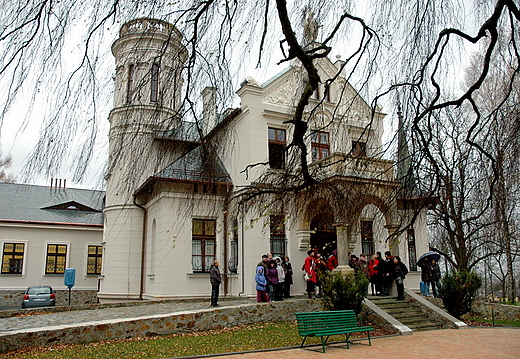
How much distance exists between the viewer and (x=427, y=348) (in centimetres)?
1021

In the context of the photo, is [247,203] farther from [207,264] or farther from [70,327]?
[207,264]

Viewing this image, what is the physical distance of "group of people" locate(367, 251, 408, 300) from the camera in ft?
51.2

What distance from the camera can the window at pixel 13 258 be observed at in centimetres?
2764

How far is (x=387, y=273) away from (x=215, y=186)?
39.0 feet

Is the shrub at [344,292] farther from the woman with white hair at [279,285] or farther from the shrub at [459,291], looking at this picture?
the shrub at [459,291]

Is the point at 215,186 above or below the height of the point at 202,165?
below

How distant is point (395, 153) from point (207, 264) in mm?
14108

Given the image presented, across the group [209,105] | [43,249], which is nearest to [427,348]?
[209,105]

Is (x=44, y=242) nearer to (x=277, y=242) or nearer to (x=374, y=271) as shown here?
(x=277, y=242)

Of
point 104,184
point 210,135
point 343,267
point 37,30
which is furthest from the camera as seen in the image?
point 343,267

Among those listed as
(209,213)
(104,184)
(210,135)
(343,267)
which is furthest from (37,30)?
A: (343,267)

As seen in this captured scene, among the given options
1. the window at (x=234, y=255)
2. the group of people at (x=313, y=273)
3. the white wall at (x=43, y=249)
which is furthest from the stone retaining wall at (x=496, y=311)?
the white wall at (x=43, y=249)

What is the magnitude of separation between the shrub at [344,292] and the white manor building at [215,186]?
57.2 inches

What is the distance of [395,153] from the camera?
6742mm
